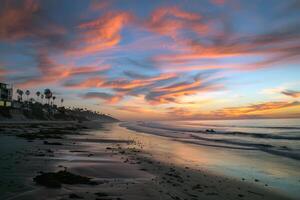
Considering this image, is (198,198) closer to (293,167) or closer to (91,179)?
(91,179)

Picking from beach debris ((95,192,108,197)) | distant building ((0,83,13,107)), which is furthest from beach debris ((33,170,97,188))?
distant building ((0,83,13,107))

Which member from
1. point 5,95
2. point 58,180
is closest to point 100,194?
point 58,180

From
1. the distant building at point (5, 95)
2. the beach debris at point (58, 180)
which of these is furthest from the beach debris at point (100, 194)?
the distant building at point (5, 95)

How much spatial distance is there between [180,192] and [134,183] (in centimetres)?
172

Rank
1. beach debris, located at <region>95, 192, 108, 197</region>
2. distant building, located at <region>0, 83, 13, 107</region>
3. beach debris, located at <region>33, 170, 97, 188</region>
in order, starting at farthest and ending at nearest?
distant building, located at <region>0, 83, 13, 107</region> < beach debris, located at <region>33, 170, 97, 188</region> < beach debris, located at <region>95, 192, 108, 197</region>

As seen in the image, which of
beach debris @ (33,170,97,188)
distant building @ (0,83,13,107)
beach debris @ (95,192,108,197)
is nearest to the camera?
beach debris @ (95,192,108,197)

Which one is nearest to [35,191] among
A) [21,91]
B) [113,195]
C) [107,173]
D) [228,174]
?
[113,195]

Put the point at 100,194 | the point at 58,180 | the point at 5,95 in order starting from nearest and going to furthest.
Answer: the point at 100,194 < the point at 58,180 < the point at 5,95

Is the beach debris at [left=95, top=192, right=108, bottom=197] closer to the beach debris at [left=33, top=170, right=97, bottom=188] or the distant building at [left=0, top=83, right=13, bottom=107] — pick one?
the beach debris at [left=33, top=170, right=97, bottom=188]

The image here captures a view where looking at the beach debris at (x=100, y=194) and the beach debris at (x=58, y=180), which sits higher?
the beach debris at (x=58, y=180)

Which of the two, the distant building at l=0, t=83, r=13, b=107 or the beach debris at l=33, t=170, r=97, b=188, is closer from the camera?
the beach debris at l=33, t=170, r=97, b=188

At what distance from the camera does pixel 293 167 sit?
18109 mm

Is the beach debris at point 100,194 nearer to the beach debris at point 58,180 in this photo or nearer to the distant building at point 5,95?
the beach debris at point 58,180

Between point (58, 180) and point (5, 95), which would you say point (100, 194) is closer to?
point (58, 180)
